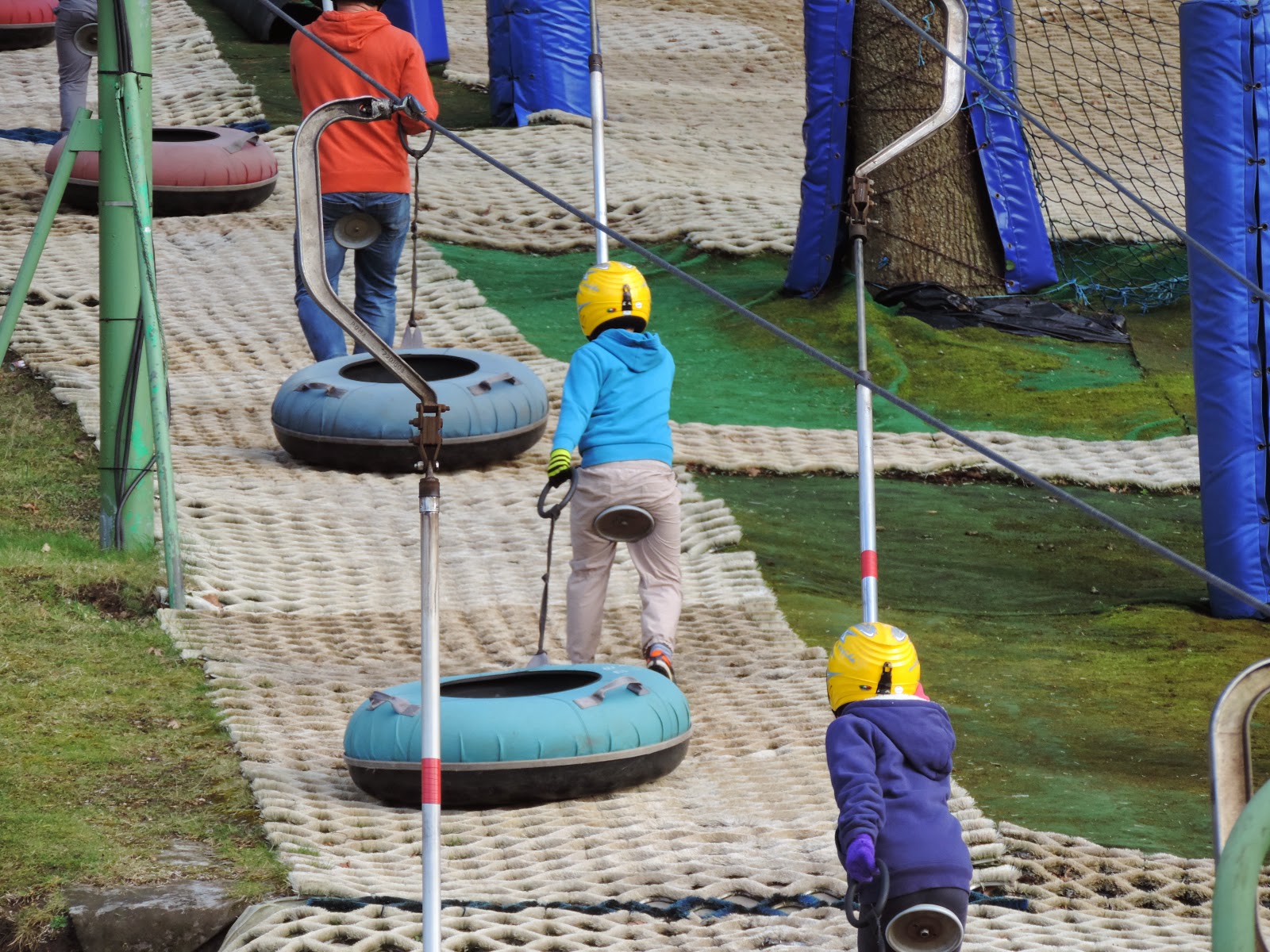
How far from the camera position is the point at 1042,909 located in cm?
451

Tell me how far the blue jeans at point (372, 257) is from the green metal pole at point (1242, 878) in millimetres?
6297

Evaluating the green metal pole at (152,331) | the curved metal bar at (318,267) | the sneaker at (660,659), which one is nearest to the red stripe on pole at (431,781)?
the curved metal bar at (318,267)

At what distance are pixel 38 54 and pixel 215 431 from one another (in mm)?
9577

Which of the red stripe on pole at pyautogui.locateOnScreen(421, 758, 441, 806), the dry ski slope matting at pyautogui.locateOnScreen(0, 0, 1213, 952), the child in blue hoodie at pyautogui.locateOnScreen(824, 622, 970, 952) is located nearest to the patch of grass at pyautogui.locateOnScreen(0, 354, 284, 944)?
the dry ski slope matting at pyautogui.locateOnScreen(0, 0, 1213, 952)

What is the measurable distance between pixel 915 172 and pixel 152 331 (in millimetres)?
5406

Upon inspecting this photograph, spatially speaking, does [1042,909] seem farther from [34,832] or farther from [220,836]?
[34,832]

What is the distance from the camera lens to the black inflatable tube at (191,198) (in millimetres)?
12047

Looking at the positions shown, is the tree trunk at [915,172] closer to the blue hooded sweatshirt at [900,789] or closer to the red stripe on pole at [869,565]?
the red stripe on pole at [869,565]

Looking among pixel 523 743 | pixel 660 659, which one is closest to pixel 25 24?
pixel 660 659

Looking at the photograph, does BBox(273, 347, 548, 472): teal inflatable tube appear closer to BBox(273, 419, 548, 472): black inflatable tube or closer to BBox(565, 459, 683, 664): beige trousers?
BBox(273, 419, 548, 472): black inflatable tube

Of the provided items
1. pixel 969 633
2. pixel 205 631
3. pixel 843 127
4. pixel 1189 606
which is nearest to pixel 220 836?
pixel 205 631

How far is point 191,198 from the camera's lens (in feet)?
39.8

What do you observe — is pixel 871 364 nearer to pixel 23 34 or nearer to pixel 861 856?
pixel 861 856

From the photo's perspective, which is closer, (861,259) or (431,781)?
(431,781)
